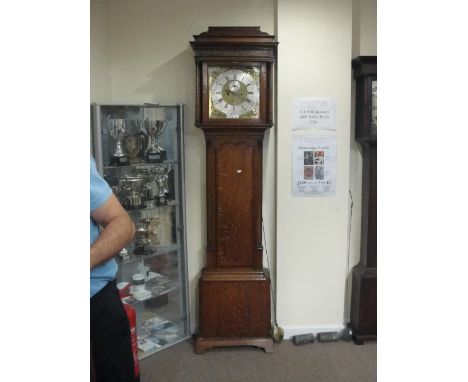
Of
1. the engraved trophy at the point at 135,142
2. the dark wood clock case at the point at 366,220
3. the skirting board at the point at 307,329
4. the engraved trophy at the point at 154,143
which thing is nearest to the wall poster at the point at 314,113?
the dark wood clock case at the point at 366,220

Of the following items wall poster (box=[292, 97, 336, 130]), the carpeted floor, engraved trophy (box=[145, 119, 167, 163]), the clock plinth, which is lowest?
the carpeted floor

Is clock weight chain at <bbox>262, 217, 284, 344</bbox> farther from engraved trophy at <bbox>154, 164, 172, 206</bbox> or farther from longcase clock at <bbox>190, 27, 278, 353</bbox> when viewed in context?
engraved trophy at <bbox>154, 164, 172, 206</bbox>

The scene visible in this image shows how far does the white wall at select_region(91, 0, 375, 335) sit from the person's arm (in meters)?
1.42

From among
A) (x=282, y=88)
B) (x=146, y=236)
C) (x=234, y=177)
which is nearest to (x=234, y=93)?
(x=282, y=88)

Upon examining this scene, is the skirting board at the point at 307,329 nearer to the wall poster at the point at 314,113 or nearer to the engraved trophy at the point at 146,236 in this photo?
the engraved trophy at the point at 146,236

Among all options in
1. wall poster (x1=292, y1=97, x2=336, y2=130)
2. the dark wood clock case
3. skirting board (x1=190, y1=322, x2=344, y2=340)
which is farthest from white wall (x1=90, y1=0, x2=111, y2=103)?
skirting board (x1=190, y1=322, x2=344, y2=340)

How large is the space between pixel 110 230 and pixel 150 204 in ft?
4.11

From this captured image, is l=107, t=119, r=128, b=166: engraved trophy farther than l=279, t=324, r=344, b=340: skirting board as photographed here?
No

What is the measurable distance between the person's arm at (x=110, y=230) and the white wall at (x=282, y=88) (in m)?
1.42

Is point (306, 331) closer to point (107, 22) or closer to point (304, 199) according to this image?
point (304, 199)

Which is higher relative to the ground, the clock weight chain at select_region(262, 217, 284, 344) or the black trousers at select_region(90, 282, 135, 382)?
the black trousers at select_region(90, 282, 135, 382)

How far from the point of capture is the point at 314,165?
2.73m

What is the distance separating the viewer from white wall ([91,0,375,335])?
8.75 feet
